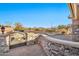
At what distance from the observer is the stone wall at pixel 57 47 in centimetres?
273

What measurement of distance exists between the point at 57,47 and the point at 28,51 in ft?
1.34

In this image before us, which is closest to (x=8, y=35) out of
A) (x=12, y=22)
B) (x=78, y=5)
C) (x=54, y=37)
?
(x=12, y=22)

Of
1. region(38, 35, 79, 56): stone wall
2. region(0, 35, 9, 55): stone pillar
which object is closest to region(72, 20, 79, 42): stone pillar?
region(38, 35, 79, 56): stone wall

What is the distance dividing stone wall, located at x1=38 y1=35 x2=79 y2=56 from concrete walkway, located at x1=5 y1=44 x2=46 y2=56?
0.23 ft

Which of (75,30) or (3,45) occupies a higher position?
(75,30)

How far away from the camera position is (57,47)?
2832mm

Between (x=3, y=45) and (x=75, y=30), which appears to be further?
(x=3, y=45)

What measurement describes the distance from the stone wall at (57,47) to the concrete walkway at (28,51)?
0.07 meters

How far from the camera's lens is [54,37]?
9.50 feet

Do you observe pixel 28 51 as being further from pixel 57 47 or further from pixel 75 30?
pixel 75 30

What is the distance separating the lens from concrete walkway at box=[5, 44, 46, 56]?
9.50ft

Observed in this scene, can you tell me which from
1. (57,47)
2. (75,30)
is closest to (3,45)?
(57,47)

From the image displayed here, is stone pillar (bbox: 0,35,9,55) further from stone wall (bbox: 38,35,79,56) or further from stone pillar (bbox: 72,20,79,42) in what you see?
stone pillar (bbox: 72,20,79,42)

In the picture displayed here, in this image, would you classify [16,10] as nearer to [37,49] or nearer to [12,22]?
[12,22]
